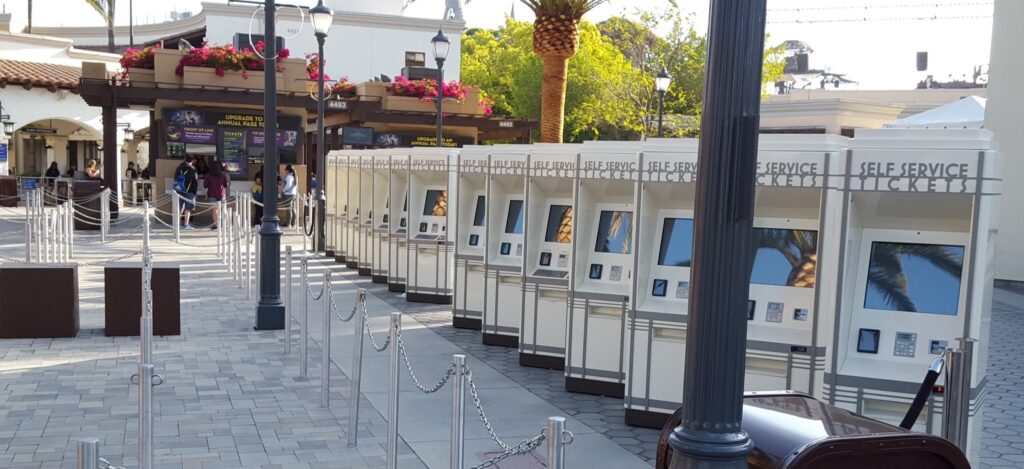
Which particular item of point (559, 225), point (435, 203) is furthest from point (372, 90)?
point (559, 225)

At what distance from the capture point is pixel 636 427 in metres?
8.27

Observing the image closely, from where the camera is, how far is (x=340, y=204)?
2097cm

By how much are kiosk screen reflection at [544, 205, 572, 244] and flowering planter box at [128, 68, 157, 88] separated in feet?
64.6

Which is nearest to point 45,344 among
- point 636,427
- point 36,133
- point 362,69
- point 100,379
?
point 100,379

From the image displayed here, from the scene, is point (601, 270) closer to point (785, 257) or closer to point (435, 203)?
point (785, 257)

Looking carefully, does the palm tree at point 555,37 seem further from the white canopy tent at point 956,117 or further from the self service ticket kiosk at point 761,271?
the self service ticket kiosk at point 761,271

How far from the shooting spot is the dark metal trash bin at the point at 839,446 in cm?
443

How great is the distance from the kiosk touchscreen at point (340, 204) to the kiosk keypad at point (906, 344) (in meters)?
14.4

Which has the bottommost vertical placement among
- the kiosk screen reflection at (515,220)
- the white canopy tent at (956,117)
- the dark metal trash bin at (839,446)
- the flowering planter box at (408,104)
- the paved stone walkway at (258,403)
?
the paved stone walkway at (258,403)

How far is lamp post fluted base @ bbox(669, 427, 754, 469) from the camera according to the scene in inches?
141

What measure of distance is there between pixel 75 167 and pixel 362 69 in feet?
53.9

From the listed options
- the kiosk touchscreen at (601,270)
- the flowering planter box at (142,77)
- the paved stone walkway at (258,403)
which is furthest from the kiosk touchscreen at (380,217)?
the flowering planter box at (142,77)

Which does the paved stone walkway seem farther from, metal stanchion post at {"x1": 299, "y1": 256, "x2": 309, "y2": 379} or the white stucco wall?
the white stucco wall

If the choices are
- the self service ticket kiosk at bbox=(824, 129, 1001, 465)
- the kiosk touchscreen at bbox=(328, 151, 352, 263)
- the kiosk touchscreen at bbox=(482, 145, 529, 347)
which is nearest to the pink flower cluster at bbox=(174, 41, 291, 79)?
the kiosk touchscreen at bbox=(328, 151, 352, 263)
